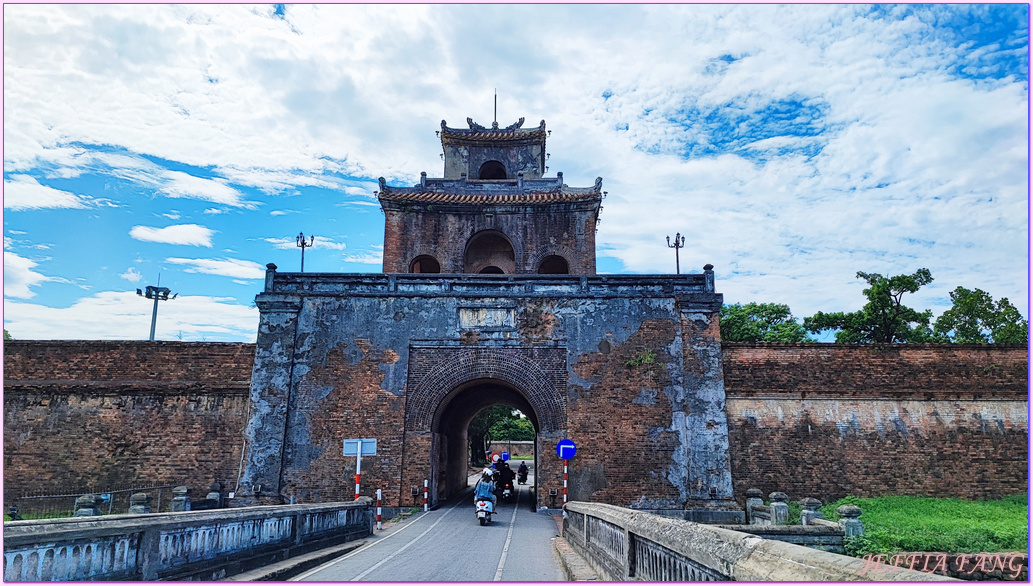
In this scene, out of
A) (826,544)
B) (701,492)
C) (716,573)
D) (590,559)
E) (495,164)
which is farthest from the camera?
(495,164)

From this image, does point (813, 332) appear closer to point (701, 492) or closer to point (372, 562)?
point (701, 492)

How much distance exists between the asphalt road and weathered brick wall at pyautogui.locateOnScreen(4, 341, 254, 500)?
5411 millimetres

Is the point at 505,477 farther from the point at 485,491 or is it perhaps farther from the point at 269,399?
the point at 269,399

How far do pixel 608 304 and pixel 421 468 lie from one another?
619 centimetres

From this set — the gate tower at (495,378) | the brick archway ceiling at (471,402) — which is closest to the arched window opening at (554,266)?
the brick archway ceiling at (471,402)

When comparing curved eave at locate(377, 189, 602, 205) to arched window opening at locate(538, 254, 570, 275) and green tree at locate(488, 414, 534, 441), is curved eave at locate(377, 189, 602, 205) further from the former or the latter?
green tree at locate(488, 414, 534, 441)

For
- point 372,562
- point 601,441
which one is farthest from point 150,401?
point 601,441

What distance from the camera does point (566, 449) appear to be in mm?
14844

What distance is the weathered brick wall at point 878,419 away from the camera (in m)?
14.5

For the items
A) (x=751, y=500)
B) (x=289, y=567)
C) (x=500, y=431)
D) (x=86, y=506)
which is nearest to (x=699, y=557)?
(x=289, y=567)

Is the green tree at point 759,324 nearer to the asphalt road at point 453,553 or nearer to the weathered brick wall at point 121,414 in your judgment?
the asphalt road at point 453,553

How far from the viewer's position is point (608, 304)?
1625 cm

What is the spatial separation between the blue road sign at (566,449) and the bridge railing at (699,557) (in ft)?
21.1

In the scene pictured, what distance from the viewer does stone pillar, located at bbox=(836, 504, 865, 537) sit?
9984 millimetres
